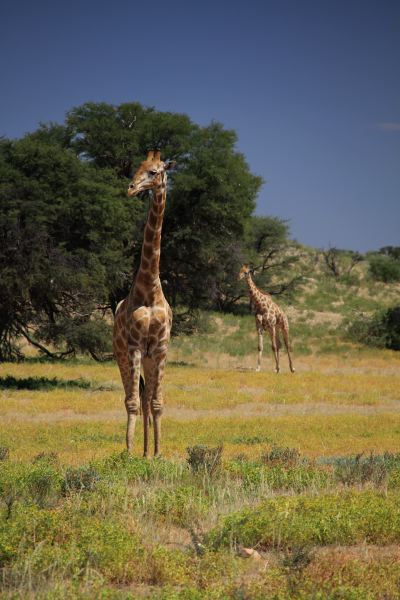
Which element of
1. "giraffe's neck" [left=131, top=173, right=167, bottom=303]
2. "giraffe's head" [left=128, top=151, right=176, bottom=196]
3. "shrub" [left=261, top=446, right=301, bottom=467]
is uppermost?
"giraffe's head" [left=128, top=151, right=176, bottom=196]

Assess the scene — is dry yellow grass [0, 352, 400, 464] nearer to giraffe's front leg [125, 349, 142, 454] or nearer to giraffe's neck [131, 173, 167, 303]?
giraffe's front leg [125, 349, 142, 454]

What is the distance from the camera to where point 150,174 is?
1008 centimetres

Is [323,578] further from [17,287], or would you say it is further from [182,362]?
[182,362]

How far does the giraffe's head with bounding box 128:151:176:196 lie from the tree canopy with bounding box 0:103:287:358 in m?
10.1

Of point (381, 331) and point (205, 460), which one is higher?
point (381, 331)

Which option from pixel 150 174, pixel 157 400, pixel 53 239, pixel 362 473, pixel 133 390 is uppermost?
pixel 53 239

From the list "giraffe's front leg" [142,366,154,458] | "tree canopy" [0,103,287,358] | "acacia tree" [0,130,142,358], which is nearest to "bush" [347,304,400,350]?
"tree canopy" [0,103,287,358]

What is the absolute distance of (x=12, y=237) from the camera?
65.7 ft

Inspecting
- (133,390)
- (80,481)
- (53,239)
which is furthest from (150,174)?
(53,239)

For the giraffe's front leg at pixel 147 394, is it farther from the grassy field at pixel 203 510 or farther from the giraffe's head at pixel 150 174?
the giraffe's head at pixel 150 174

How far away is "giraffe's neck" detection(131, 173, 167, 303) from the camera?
1066cm

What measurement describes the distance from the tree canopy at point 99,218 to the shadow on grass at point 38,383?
1.44 metres

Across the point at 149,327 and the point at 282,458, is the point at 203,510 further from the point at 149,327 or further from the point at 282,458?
the point at 149,327

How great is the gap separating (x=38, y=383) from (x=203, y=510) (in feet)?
48.0
